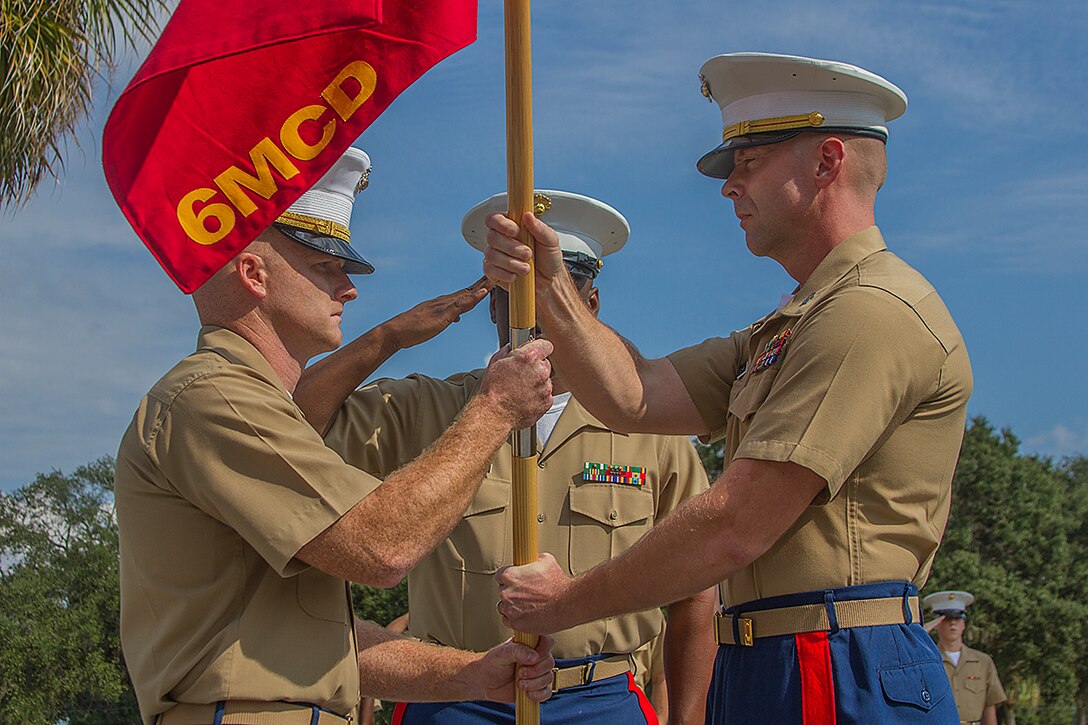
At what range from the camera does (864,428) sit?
3.09 meters

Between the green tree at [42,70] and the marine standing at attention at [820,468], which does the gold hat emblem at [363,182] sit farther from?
the green tree at [42,70]

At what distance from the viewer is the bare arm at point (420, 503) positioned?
3027 mm

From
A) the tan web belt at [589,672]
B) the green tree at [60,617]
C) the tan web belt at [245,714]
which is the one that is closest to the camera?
the tan web belt at [245,714]

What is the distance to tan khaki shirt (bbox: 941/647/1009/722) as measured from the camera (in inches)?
559

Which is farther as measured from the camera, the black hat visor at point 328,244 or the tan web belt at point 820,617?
the black hat visor at point 328,244

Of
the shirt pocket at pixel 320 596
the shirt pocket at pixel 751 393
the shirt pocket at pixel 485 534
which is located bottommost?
the shirt pocket at pixel 320 596

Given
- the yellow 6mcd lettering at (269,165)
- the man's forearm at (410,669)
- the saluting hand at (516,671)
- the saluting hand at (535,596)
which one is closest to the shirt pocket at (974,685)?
the man's forearm at (410,669)

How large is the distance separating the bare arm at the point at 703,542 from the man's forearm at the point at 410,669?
26.8 inches

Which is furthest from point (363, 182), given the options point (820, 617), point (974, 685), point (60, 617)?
point (60, 617)

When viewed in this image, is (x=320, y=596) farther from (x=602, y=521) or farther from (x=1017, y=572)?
(x=1017, y=572)

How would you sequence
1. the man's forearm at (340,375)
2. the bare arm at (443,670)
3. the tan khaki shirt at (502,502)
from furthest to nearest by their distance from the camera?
the man's forearm at (340,375) → the tan khaki shirt at (502,502) → the bare arm at (443,670)

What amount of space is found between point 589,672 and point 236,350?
6.24ft

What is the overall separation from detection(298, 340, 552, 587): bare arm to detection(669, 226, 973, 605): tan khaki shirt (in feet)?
2.20

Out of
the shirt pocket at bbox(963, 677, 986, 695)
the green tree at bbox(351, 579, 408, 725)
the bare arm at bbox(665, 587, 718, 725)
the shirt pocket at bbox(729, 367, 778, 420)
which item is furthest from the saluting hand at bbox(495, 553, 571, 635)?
the green tree at bbox(351, 579, 408, 725)
